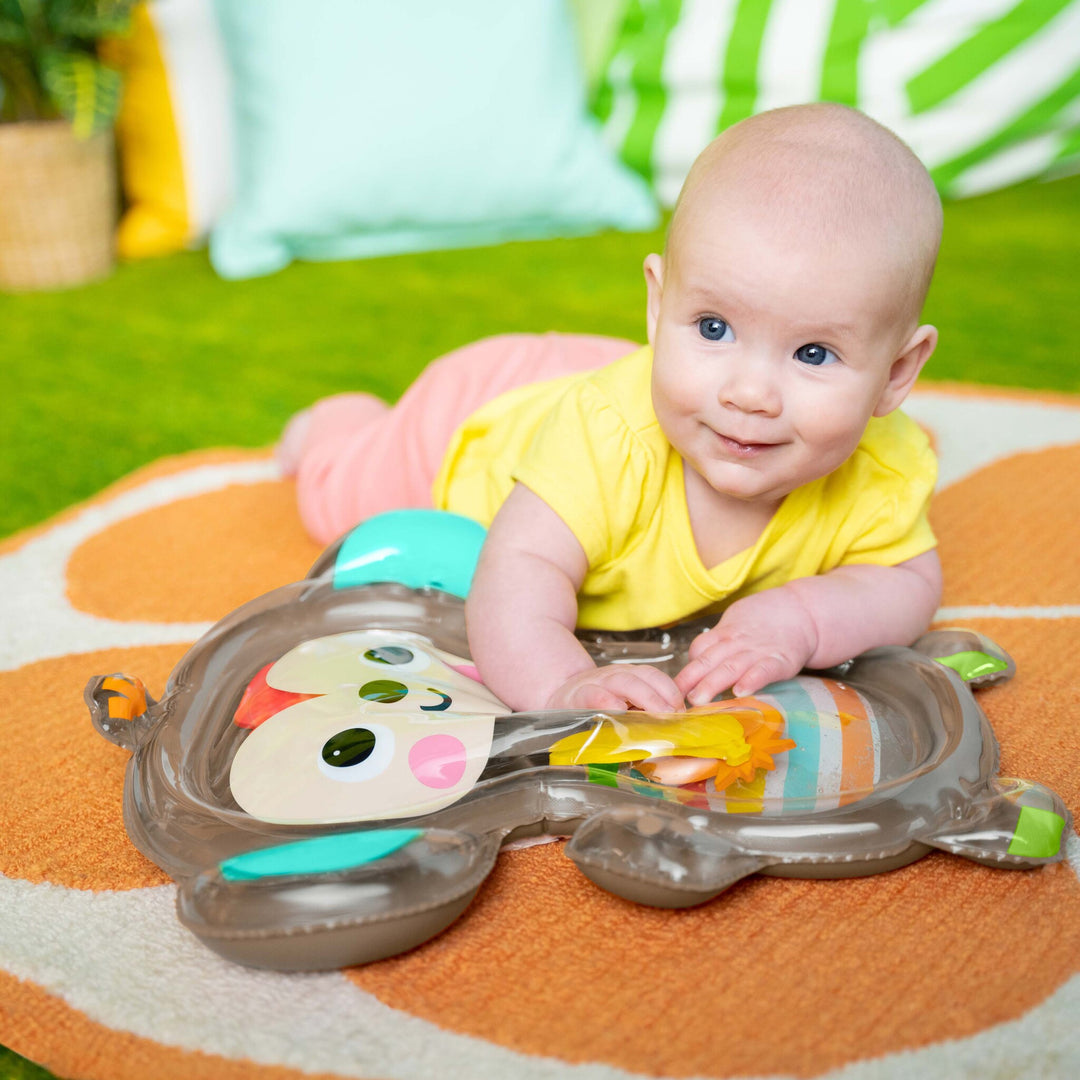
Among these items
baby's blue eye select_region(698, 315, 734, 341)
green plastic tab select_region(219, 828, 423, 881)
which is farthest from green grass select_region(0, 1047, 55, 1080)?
baby's blue eye select_region(698, 315, 734, 341)

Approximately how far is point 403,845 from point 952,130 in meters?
2.18

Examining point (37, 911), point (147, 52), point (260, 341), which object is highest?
point (147, 52)

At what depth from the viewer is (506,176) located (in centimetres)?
221

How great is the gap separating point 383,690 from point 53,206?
5.19 feet

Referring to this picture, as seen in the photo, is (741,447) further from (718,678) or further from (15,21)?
(15,21)

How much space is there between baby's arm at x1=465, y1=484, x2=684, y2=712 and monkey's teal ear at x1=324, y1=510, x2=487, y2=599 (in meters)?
0.07

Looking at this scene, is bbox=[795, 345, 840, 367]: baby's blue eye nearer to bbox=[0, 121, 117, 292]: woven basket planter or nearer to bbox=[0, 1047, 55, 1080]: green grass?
bbox=[0, 1047, 55, 1080]: green grass

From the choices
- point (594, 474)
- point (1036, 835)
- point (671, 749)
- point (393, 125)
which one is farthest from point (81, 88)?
point (1036, 835)

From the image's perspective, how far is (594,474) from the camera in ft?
2.87

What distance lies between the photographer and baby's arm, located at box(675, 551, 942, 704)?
828 mm

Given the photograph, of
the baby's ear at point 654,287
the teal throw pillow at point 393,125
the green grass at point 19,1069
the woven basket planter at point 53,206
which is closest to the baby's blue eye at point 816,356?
the baby's ear at point 654,287

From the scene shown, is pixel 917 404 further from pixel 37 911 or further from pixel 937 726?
pixel 37 911

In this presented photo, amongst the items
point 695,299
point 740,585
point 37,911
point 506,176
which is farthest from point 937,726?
point 506,176

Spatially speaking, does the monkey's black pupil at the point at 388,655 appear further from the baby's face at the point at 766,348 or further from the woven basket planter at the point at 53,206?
the woven basket planter at the point at 53,206
